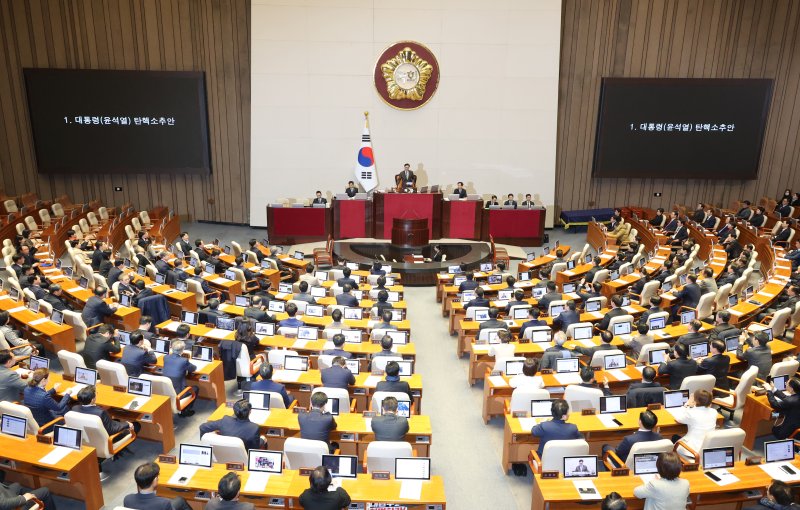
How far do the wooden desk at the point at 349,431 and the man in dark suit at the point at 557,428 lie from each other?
126 cm

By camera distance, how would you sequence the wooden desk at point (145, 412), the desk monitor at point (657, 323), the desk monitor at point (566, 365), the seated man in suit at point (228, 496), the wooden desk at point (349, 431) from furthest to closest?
the desk monitor at point (657, 323)
the desk monitor at point (566, 365)
the wooden desk at point (145, 412)
the wooden desk at point (349, 431)
the seated man in suit at point (228, 496)

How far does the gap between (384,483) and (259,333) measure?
4744 millimetres

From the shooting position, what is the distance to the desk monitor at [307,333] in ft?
32.0

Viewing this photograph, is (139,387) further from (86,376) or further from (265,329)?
(265,329)

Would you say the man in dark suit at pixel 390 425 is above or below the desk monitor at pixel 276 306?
above

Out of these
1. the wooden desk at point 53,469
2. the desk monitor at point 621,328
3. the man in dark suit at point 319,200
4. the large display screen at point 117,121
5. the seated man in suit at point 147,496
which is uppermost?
the large display screen at point 117,121

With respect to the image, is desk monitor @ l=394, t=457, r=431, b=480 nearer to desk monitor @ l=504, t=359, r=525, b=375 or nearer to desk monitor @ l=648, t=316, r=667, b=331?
desk monitor @ l=504, t=359, r=525, b=375

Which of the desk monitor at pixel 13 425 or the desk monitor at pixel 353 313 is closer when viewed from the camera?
the desk monitor at pixel 13 425

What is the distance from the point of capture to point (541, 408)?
23.7 ft

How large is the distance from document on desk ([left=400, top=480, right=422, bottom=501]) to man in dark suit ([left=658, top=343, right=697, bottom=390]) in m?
4.30

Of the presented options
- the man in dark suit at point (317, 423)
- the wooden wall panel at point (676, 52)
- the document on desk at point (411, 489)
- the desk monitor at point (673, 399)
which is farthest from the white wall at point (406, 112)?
the document on desk at point (411, 489)

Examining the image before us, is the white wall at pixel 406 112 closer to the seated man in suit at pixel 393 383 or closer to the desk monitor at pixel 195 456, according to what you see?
the seated man in suit at pixel 393 383

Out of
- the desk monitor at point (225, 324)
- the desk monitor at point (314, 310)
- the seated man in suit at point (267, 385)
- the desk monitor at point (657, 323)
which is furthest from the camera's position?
the desk monitor at point (314, 310)

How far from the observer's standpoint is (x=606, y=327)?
10.4 metres
